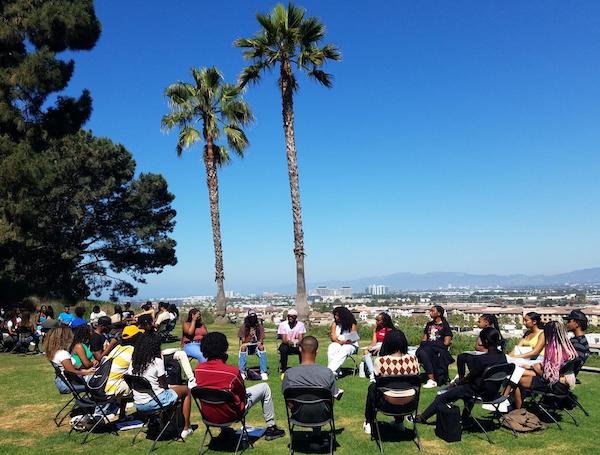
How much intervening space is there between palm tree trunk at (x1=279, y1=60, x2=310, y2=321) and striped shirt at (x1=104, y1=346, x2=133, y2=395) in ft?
38.3

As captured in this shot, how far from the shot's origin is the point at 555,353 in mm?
6711

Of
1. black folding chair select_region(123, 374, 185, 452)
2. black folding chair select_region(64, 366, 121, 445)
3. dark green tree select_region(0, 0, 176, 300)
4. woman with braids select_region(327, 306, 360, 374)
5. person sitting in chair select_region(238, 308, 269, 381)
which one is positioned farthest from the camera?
dark green tree select_region(0, 0, 176, 300)

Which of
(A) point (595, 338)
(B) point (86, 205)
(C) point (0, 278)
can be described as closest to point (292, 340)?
Answer: (A) point (595, 338)

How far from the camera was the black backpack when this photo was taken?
19.4 feet

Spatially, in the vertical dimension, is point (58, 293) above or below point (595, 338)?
above

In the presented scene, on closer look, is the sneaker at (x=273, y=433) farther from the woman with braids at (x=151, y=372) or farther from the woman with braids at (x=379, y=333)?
the woman with braids at (x=379, y=333)

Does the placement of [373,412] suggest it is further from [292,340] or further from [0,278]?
[0,278]

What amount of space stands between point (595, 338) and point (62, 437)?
14.5 meters

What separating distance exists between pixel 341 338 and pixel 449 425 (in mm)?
3734

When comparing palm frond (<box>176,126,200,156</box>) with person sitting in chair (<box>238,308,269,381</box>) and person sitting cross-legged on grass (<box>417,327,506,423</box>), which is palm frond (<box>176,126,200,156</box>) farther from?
person sitting cross-legged on grass (<box>417,327,506,423</box>)

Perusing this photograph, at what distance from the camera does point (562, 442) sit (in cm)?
577

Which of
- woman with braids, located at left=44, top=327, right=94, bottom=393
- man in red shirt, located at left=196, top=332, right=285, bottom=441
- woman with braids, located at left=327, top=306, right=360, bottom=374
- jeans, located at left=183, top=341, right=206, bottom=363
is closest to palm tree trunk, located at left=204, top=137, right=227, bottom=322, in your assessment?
jeans, located at left=183, top=341, right=206, bottom=363

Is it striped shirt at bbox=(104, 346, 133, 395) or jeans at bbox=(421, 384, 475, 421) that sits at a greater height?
striped shirt at bbox=(104, 346, 133, 395)

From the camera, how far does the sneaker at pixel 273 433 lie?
6171 mm
